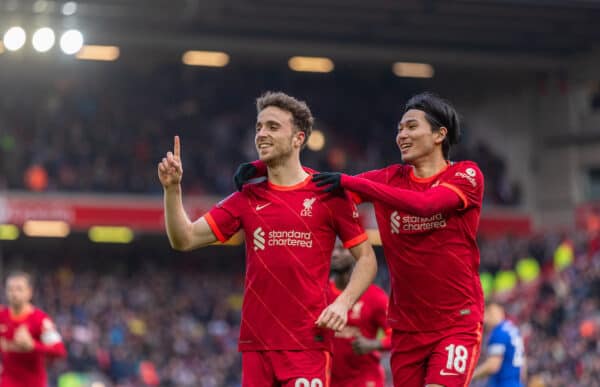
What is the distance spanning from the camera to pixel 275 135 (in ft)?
23.4

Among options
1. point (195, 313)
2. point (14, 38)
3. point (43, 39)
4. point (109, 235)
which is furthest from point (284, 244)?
point (109, 235)

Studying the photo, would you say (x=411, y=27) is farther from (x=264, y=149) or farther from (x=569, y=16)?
(x=264, y=149)

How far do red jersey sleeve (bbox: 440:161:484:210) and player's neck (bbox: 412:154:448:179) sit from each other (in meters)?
0.13

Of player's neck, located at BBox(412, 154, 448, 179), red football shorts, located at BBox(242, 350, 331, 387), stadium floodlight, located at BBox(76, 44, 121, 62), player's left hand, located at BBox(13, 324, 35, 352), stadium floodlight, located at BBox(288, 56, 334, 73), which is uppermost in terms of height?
stadium floodlight, located at BBox(288, 56, 334, 73)

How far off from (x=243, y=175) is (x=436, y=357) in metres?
1.62

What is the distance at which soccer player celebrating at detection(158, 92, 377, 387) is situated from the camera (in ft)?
22.5

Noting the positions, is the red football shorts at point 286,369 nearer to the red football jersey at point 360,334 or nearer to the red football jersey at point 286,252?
the red football jersey at point 286,252

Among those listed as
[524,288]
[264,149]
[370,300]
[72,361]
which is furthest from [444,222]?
[524,288]

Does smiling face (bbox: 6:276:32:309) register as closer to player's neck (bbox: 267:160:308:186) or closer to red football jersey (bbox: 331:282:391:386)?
red football jersey (bbox: 331:282:391:386)

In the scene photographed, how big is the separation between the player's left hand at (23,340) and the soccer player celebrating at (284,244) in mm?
4314

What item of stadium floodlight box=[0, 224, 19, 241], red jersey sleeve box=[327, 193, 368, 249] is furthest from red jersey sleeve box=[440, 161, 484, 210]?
stadium floodlight box=[0, 224, 19, 241]

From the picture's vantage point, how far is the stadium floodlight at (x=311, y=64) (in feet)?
116

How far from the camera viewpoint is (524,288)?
99.8ft

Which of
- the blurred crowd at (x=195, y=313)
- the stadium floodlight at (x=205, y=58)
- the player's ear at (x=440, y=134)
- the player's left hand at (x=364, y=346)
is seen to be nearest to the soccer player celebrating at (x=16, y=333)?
the player's left hand at (x=364, y=346)
